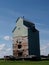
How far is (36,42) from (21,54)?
557cm

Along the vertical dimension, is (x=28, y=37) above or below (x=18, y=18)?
below

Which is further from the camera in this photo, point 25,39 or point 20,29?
point 20,29

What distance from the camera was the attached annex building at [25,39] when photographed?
206 feet

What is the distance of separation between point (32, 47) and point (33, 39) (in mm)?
2288

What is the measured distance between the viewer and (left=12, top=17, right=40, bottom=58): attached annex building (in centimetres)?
6266

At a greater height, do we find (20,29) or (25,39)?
(20,29)

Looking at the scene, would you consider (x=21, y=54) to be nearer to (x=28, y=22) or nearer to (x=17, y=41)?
(x=17, y=41)

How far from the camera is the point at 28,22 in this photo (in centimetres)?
6438

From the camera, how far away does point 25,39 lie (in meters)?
63.0

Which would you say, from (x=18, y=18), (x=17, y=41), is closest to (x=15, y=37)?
(x=17, y=41)

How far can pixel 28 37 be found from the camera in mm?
62656

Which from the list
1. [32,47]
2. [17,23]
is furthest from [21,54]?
[17,23]

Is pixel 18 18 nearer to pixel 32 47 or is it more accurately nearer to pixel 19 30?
pixel 19 30

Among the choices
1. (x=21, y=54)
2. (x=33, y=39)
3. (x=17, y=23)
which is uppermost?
(x=17, y=23)
